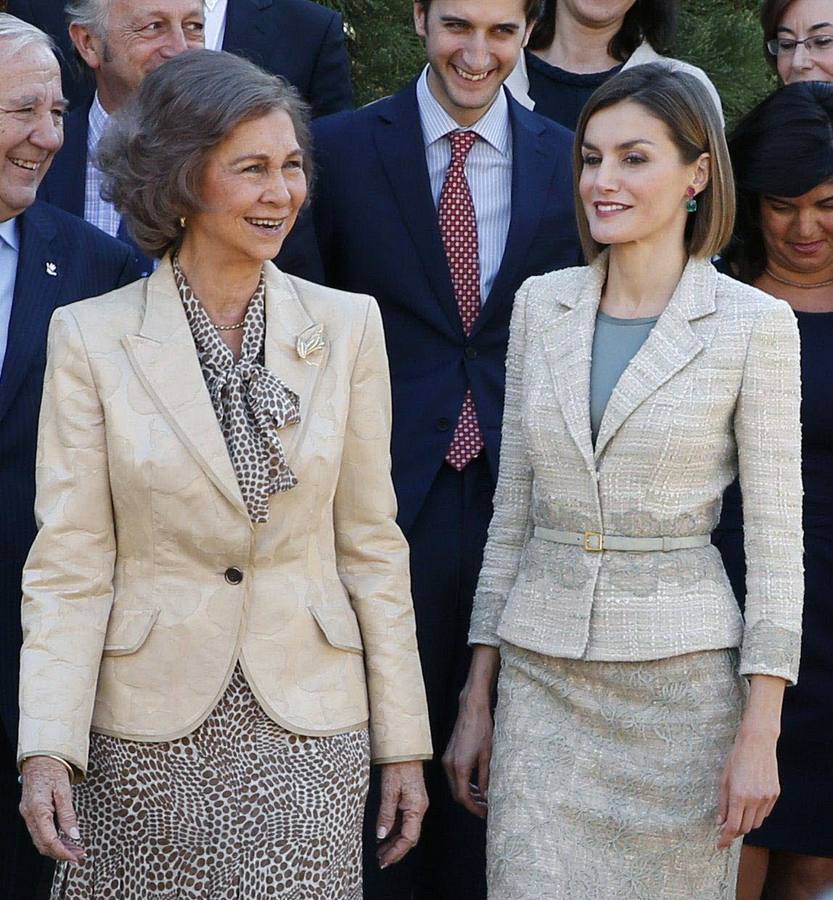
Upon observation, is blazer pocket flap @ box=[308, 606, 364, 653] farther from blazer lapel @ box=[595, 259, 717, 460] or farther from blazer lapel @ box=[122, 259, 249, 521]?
blazer lapel @ box=[595, 259, 717, 460]

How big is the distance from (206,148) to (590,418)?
0.94 metres

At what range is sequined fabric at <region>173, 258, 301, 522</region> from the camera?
3.57 meters

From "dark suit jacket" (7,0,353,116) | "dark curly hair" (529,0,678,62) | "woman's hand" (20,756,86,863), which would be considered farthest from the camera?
"dark curly hair" (529,0,678,62)

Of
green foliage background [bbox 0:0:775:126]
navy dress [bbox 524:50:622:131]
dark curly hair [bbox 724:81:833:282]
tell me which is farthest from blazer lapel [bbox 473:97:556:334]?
green foliage background [bbox 0:0:775:126]

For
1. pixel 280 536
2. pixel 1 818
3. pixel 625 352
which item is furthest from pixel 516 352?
pixel 1 818

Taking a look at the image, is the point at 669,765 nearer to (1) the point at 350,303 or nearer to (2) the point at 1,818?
(1) the point at 350,303

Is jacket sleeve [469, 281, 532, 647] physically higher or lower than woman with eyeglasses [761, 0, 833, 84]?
lower

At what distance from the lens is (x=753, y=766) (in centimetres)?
358

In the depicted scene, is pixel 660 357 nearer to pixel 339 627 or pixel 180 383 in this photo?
pixel 339 627

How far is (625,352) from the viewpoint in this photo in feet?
12.6

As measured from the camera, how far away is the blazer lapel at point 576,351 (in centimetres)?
378

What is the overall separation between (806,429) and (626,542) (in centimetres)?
100

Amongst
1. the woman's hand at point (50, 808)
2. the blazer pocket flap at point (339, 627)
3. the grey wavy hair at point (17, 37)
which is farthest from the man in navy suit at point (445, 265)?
the woman's hand at point (50, 808)

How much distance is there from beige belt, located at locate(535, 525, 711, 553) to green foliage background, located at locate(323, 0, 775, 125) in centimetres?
355
